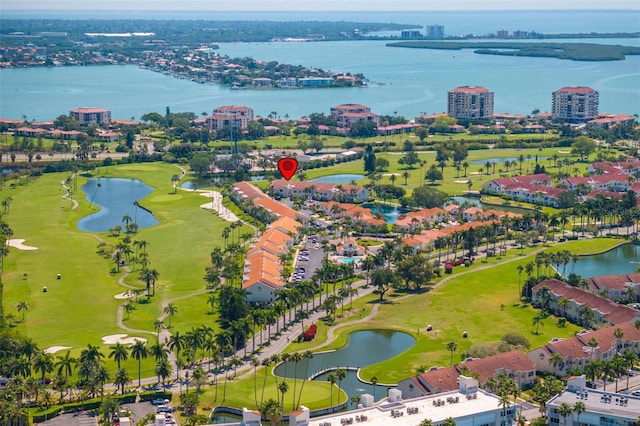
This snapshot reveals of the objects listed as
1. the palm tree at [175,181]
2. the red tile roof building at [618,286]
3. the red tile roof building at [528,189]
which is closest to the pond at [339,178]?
the palm tree at [175,181]

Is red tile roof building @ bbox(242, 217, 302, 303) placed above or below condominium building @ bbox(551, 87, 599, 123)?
below

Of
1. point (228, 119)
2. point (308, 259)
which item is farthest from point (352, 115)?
point (308, 259)

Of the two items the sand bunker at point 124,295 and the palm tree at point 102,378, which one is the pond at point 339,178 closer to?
the sand bunker at point 124,295

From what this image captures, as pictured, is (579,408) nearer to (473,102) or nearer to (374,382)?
(374,382)

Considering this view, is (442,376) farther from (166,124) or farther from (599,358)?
(166,124)

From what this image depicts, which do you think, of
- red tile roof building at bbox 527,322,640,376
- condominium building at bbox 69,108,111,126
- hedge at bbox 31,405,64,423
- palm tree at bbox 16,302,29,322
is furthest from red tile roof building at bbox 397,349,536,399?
condominium building at bbox 69,108,111,126

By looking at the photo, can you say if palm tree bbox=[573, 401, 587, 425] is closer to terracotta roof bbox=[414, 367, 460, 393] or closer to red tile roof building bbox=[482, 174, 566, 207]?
terracotta roof bbox=[414, 367, 460, 393]

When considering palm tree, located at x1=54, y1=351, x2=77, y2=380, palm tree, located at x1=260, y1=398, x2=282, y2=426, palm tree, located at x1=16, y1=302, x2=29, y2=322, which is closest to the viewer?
palm tree, located at x1=260, y1=398, x2=282, y2=426
